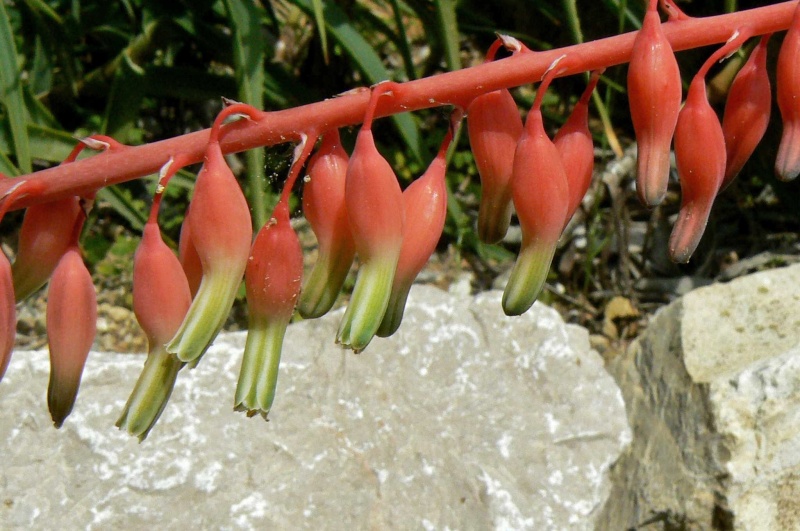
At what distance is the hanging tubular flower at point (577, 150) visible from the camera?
2.88 feet

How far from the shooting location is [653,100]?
2.71ft

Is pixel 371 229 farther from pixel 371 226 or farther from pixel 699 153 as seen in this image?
pixel 699 153

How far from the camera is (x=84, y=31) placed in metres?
2.19

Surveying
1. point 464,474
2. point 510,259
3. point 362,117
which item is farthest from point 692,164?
point 510,259

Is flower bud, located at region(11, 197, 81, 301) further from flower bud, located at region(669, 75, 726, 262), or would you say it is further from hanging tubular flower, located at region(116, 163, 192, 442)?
flower bud, located at region(669, 75, 726, 262)

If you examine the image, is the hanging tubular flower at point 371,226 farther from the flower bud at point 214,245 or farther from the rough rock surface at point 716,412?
the rough rock surface at point 716,412

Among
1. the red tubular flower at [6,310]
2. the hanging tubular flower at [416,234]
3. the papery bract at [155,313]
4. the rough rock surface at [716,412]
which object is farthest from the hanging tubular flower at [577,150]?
the rough rock surface at [716,412]

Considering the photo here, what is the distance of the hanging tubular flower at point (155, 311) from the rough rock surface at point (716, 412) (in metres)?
1.02

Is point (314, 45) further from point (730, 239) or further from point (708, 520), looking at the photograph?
point (708, 520)

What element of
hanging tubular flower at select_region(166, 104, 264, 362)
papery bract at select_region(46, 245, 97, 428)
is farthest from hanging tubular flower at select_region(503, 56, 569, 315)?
papery bract at select_region(46, 245, 97, 428)

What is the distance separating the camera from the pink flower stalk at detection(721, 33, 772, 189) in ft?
2.88

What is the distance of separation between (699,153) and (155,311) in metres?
0.51

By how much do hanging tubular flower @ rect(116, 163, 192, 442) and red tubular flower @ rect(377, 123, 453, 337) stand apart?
0.62 feet

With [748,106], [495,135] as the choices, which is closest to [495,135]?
[495,135]
